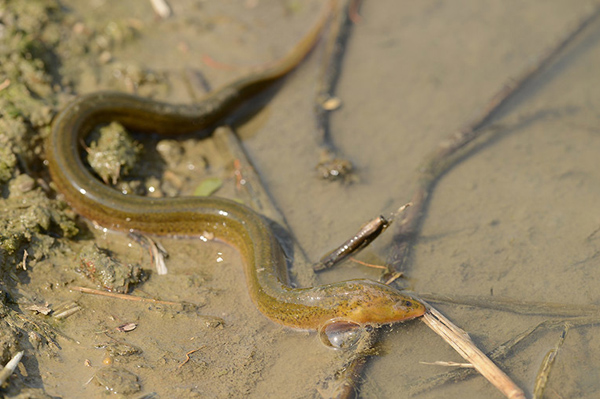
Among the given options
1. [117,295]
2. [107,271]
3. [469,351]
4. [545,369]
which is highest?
[107,271]

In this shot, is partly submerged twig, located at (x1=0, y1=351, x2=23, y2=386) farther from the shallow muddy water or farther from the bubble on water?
the bubble on water

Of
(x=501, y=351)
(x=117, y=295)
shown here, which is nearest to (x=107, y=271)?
(x=117, y=295)

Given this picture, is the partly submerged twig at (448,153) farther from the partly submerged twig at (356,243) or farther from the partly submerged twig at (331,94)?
the partly submerged twig at (331,94)

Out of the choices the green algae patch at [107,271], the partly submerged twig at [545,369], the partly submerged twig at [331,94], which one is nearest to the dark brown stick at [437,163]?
the partly submerged twig at [331,94]

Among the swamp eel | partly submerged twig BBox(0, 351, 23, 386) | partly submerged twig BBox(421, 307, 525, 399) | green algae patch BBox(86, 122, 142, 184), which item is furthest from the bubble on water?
green algae patch BBox(86, 122, 142, 184)

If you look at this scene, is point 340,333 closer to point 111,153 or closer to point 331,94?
point 111,153

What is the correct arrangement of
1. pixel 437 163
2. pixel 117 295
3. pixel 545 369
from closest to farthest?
1. pixel 545 369
2. pixel 117 295
3. pixel 437 163

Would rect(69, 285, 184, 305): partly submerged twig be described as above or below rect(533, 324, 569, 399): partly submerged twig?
above
